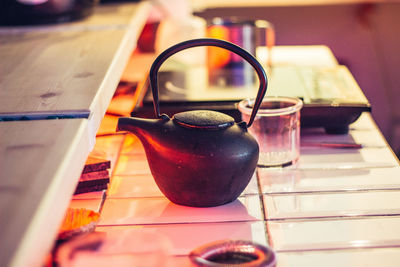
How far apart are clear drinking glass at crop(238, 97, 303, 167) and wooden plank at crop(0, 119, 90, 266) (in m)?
0.51

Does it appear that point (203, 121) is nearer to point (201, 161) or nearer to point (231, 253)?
point (201, 161)

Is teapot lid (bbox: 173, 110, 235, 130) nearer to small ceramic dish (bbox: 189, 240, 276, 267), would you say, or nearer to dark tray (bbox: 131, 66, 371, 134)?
small ceramic dish (bbox: 189, 240, 276, 267)

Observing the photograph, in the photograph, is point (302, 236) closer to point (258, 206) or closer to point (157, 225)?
point (258, 206)

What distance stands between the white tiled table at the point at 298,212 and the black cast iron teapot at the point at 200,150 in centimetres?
5

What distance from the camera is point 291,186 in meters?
1.20

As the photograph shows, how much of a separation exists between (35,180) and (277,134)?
74cm

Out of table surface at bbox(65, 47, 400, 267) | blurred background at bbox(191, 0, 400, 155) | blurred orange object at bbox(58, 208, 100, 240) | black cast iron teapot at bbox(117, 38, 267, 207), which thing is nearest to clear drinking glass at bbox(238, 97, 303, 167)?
table surface at bbox(65, 47, 400, 267)

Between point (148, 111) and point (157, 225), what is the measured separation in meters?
0.47

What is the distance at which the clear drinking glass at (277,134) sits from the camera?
4.32 feet

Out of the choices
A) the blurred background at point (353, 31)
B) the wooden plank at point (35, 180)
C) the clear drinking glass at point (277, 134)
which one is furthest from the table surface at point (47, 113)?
the blurred background at point (353, 31)

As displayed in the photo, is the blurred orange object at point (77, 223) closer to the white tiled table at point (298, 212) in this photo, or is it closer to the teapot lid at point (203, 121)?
the white tiled table at point (298, 212)

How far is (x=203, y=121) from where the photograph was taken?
3.38 feet

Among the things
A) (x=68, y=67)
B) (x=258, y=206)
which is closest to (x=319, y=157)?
(x=258, y=206)

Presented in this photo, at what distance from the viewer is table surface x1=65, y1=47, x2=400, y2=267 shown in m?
0.93
